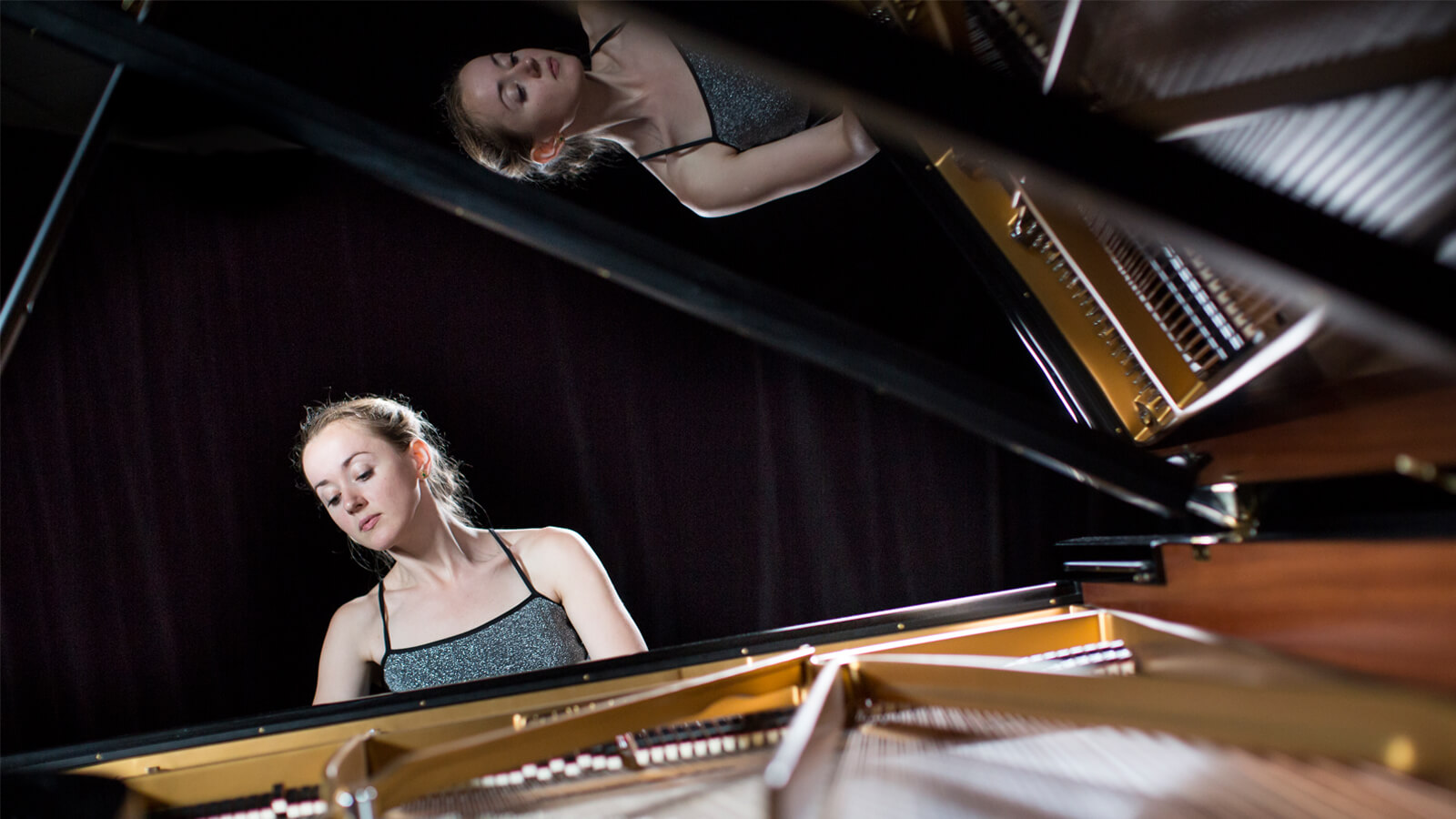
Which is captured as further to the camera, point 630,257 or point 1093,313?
point 1093,313

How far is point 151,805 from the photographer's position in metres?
1.61

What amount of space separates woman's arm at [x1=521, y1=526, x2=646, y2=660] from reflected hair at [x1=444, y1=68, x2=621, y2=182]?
1.10 meters

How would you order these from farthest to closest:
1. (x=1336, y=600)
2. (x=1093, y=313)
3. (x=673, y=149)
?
(x=673, y=149) → (x=1093, y=313) → (x=1336, y=600)

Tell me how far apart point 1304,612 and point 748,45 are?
104cm

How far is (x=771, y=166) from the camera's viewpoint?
279cm

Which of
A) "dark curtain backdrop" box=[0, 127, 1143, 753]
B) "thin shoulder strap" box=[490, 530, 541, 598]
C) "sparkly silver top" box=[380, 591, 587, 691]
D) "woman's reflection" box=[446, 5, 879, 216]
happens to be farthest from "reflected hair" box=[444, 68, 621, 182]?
"sparkly silver top" box=[380, 591, 587, 691]

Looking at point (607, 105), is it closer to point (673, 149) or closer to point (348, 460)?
point (673, 149)

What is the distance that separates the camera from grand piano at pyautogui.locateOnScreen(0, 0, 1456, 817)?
94 centimetres

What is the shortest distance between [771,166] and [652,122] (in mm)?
388

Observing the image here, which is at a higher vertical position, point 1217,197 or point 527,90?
point 527,90

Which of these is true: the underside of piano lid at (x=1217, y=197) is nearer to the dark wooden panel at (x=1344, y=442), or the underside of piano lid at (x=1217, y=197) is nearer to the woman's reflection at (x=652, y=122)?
the dark wooden panel at (x=1344, y=442)

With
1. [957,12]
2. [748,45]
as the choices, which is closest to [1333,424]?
[748,45]

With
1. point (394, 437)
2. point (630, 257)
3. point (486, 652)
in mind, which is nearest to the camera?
point (630, 257)

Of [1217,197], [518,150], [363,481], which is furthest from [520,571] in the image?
[1217,197]
